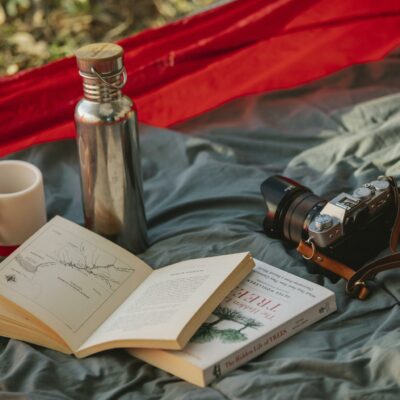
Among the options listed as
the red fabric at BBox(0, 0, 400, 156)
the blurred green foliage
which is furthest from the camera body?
the blurred green foliage

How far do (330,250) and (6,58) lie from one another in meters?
1.52

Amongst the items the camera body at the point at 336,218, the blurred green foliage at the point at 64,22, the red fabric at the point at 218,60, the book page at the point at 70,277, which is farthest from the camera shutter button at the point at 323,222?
the blurred green foliage at the point at 64,22

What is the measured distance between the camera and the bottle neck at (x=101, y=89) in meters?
1.13

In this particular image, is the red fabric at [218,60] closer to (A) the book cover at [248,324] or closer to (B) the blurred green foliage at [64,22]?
(A) the book cover at [248,324]

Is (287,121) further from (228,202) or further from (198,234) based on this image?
(198,234)

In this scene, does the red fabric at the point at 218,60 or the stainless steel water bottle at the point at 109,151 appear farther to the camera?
the red fabric at the point at 218,60

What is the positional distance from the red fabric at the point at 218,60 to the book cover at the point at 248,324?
0.58m

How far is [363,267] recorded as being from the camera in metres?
1.08

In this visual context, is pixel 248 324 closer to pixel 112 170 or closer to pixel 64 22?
pixel 112 170

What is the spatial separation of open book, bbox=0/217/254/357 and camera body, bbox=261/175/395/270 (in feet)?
0.35

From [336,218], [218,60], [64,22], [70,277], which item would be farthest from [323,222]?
[64,22]

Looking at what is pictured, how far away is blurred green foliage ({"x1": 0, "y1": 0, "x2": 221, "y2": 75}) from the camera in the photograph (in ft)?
7.75

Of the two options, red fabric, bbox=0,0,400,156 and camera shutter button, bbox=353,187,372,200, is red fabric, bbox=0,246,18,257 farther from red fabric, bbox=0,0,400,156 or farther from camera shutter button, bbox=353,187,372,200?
camera shutter button, bbox=353,187,372,200

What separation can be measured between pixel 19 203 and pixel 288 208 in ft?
1.31
